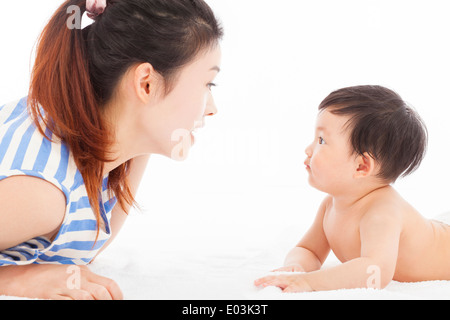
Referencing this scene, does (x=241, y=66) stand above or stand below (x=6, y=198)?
above

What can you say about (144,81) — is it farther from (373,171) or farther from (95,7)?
(373,171)

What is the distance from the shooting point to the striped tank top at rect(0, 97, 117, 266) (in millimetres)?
1073

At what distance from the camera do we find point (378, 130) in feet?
4.25

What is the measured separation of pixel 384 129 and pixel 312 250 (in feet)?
1.23

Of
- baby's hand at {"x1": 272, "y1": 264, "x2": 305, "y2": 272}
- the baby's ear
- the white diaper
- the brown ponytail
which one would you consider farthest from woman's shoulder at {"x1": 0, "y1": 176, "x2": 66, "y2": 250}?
the white diaper

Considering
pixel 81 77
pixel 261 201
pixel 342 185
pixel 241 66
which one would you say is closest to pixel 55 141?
pixel 81 77

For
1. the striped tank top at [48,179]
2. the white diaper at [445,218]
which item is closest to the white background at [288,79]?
the white diaper at [445,218]

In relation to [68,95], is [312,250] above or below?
below

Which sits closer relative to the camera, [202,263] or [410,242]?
[410,242]

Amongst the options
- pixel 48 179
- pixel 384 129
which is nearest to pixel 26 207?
pixel 48 179

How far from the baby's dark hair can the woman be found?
0.34 meters

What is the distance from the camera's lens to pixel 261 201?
2.29m
